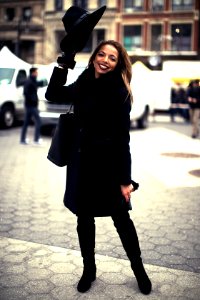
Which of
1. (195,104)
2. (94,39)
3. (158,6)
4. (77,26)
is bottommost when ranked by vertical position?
(195,104)

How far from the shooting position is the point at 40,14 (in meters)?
35.5

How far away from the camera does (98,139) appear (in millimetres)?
2855

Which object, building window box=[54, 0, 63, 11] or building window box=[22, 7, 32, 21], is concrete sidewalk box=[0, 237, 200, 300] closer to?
building window box=[54, 0, 63, 11]

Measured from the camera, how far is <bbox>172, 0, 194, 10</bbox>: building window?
3158 cm

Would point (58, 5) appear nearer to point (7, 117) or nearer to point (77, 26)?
point (7, 117)

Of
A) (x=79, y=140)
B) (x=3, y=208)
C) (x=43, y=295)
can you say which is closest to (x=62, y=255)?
(x=43, y=295)

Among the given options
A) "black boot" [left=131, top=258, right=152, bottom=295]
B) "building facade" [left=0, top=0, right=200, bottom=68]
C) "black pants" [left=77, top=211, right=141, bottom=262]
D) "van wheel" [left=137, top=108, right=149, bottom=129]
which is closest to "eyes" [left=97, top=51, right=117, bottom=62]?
"black pants" [left=77, top=211, right=141, bottom=262]

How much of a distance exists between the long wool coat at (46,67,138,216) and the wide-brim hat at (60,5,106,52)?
219mm

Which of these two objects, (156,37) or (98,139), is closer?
(98,139)

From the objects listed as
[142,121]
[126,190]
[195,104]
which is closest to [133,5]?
[142,121]

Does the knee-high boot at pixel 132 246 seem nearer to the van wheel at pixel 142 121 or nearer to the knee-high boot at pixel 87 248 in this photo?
the knee-high boot at pixel 87 248

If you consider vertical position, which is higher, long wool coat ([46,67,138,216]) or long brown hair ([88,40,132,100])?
long brown hair ([88,40,132,100])

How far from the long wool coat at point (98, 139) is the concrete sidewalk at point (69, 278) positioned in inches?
25.2

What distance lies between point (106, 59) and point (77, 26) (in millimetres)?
400
